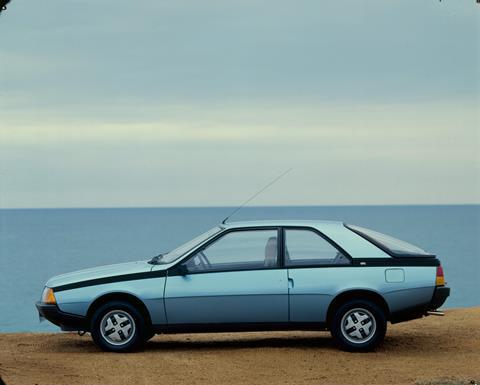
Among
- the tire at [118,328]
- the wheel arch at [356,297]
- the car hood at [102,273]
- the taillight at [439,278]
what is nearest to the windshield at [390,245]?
the taillight at [439,278]

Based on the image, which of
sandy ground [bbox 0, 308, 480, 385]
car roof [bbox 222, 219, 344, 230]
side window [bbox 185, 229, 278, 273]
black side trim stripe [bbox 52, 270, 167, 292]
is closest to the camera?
sandy ground [bbox 0, 308, 480, 385]

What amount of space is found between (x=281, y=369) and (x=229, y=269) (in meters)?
1.65

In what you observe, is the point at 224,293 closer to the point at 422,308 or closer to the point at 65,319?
the point at 65,319

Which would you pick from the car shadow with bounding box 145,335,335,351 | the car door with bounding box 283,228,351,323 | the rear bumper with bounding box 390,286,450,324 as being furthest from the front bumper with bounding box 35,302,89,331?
the rear bumper with bounding box 390,286,450,324

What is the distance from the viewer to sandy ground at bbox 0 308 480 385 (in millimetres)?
13055

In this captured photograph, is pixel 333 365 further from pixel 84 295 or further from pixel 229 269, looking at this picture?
pixel 84 295

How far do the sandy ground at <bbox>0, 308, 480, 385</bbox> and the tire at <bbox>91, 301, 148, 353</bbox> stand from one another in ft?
0.56

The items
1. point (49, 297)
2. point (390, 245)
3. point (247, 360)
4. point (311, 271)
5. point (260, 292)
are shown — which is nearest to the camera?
point (247, 360)

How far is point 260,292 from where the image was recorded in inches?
570

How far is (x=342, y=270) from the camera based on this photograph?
14.6 metres

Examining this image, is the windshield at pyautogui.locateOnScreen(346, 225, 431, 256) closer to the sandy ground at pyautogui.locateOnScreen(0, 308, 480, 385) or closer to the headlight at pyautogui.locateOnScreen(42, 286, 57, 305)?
the sandy ground at pyautogui.locateOnScreen(0, 308, 480, 385)

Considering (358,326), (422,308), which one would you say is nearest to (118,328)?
(358,326)

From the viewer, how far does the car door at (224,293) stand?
570 inches

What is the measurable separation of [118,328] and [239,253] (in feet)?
5.81
